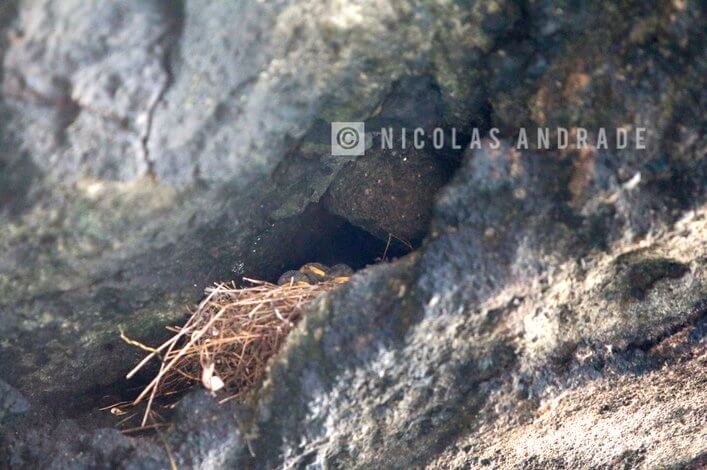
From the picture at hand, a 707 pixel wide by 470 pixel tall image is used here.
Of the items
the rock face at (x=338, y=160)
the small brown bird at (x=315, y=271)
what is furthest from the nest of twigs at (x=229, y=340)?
the small brown bird at (x=315, y=271)

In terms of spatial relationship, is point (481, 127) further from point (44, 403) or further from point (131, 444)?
point (44, 403)

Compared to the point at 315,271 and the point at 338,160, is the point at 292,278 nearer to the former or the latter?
the point at 315,271

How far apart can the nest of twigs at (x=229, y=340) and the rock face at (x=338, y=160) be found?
8 centimetres

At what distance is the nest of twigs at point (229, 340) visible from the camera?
6.83 feet

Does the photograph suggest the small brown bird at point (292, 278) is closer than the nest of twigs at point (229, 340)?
No

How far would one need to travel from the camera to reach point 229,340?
7.09ft

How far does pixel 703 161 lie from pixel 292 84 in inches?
44.9

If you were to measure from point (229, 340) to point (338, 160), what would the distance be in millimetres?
757

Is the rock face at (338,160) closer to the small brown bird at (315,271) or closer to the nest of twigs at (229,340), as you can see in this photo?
the nest of twigs at (229,340)

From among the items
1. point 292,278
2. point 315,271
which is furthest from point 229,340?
point 315,271

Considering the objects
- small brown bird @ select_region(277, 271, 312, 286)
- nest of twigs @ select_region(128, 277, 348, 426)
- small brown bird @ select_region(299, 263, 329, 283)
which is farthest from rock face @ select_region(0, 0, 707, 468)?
small brown bird @ select_region(299, 263, 329, 283)

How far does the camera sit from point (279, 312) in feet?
7.14

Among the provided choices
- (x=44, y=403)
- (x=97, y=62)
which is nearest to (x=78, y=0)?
(x=97, y=62)

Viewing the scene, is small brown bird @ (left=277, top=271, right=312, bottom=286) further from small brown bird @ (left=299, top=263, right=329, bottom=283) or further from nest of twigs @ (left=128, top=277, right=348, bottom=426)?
nest of twigs @ (left=128, top=277, right=348, bottom=426)
